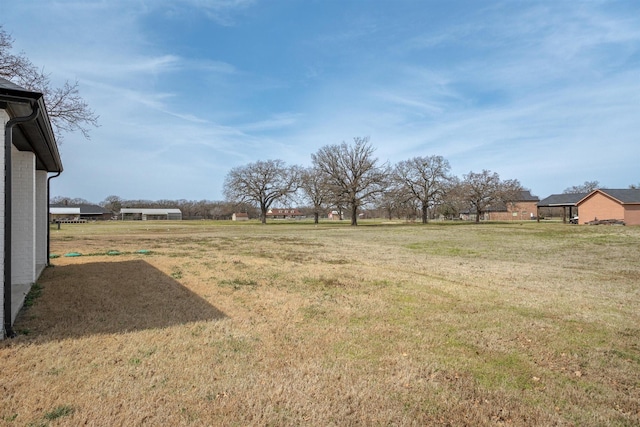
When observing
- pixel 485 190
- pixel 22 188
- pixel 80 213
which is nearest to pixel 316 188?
pixel 485 190

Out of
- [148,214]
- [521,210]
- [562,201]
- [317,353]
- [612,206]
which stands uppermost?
[562,201]

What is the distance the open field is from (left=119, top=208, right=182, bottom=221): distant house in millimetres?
92032

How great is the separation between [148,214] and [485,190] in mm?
83377

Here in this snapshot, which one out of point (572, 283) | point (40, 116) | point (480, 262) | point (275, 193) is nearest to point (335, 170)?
point (275, 193)

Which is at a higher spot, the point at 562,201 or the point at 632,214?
the point at 562,201

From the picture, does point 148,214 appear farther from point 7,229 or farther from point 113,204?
point 7,229

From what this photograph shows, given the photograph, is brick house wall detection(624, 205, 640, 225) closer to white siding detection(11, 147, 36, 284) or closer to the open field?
the open field

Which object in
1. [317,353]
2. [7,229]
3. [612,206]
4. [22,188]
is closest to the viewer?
[317,353]

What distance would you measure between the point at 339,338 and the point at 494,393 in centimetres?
189

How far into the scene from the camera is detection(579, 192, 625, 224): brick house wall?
33281 millimetres

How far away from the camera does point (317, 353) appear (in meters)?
3.90

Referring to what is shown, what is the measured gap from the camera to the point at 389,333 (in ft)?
15.1

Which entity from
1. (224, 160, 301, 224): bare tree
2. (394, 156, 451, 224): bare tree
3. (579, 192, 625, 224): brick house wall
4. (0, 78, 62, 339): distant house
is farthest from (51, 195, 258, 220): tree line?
(0, 78, 62, 339): distant house

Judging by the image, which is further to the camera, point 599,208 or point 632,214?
point 599,208
